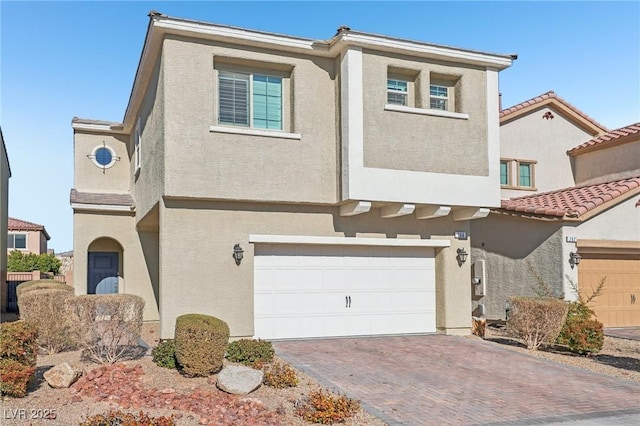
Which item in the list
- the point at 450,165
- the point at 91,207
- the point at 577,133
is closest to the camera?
the point at 450,165

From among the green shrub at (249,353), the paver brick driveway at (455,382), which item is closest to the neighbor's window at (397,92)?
the paver brick driveway at (455,382)

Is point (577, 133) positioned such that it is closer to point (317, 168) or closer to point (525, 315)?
point (525, 315)

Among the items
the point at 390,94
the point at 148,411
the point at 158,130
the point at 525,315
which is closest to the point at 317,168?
the point at 390,94

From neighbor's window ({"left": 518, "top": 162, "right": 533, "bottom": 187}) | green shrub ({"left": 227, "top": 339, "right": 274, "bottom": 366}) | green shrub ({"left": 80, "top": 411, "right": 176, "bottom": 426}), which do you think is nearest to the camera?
green shrub ({"left": 80, "top": 411, "right": 176, "bottom": 426})

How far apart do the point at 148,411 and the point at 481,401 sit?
192 inches

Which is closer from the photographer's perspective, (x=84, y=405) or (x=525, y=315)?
(x=84, y=405)

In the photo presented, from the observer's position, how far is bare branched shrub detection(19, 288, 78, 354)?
11430 millimetres

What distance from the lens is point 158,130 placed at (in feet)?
43.9

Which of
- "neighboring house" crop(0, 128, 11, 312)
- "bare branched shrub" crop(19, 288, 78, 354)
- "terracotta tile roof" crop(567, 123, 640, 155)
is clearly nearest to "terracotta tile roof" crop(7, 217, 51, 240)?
"neighboring house" crop(0, 128, 11, 312)

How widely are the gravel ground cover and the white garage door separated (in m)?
3.58

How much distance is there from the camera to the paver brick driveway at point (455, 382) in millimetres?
8508

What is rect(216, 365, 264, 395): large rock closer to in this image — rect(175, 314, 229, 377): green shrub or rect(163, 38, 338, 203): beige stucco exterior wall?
rect(175, 314, 229, 377): green shrub

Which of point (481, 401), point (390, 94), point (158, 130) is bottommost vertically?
point (481, 401)

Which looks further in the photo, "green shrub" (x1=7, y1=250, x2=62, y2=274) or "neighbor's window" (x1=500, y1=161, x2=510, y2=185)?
"green shrub" (x1=7, y1=250, x2=62, y2=274)
